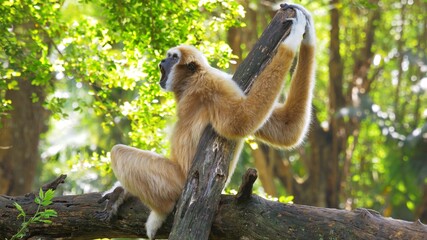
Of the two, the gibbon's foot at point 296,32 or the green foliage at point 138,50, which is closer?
the gibbon's foot at point 296,32

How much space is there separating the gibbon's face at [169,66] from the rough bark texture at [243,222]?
1324mm

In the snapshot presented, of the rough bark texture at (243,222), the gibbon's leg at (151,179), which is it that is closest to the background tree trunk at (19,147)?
the rough bark texture at (243,222)

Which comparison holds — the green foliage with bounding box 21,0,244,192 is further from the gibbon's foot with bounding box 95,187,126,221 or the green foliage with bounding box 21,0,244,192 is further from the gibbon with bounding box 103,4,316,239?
the gibbon's foot with bounding box 95,187,126,221

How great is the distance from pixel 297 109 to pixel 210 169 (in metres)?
1.50

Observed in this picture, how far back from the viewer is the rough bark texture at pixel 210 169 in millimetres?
5367

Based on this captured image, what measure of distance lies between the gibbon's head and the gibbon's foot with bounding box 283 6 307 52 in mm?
1112

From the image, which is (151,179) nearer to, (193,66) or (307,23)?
(193,66)

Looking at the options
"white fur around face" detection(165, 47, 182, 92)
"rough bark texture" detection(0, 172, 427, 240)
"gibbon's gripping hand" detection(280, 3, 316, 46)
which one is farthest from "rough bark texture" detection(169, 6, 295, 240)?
"white fur around face" detection(165, 47, 182, 92)

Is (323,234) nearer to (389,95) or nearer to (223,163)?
(223,163)

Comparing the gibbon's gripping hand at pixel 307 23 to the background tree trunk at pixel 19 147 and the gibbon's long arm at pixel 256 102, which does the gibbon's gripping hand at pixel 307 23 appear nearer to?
the gibbon's long arm at pixel 256 102

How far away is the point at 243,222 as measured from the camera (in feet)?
18.6

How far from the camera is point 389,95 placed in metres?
21.3

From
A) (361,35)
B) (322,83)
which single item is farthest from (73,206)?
(322,83)

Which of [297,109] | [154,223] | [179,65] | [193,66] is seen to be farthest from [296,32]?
[154,223]
